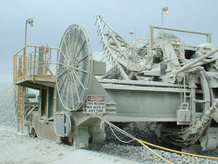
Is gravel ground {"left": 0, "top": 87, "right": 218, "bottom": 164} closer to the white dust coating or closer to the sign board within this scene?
the white dust coating

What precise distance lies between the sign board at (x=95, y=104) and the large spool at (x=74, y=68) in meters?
0.18

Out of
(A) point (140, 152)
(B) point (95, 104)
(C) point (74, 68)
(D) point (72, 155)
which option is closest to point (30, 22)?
(C) point (74, 68)

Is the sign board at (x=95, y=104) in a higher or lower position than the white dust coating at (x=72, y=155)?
higher

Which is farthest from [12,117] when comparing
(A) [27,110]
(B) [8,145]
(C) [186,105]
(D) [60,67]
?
(C) [186,105]

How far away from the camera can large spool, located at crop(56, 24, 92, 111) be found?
7.31 meters

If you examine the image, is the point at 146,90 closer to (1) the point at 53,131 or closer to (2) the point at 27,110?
(1) the point at 53,131

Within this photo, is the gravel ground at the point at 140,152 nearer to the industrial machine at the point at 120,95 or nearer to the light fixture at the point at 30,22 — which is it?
the industrial machine at the point at 120,95

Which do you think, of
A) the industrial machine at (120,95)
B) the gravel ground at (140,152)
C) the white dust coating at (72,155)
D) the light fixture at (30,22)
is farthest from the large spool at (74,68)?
the light fixture at (30,22)

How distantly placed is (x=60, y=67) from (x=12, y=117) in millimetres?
12423

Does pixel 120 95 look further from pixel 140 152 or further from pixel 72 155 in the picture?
pixel 72 155

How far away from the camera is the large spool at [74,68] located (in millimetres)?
7308

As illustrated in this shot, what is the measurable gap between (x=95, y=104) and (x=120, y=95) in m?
1.75

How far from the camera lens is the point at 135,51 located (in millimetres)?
12305

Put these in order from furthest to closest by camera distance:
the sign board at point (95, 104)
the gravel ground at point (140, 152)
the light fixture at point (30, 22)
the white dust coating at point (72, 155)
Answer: the light fixture at point (30, 22) → the gravel ground at point (140, 152) → the sign board at point (95, 104) → the white dust coating at point (72, 155)
